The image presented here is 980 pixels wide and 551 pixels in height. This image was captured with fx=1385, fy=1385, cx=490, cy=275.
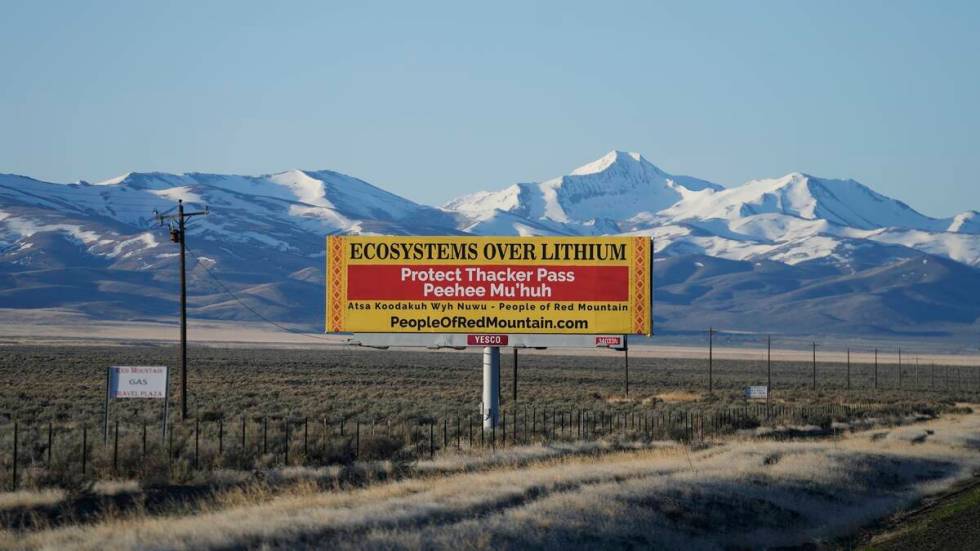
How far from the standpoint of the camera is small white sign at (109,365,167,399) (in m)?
29.8

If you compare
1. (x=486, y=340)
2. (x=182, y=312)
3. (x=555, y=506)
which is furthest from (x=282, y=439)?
(x=555, y=506)

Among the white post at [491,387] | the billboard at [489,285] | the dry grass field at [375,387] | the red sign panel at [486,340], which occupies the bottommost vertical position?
the dry grass field at [375,387]

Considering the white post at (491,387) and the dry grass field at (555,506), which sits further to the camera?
the white post at (491,387)

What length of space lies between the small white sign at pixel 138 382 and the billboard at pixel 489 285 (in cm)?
789

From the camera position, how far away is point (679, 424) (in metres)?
43.3

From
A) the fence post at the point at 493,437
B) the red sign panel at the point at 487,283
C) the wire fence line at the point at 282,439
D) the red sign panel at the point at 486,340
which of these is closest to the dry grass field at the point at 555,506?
the fence post at the point at 493,437

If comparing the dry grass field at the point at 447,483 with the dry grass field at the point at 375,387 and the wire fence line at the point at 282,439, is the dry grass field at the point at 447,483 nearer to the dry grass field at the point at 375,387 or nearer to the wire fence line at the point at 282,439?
the wire fence line at the point at 282,439

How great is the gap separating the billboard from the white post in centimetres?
106

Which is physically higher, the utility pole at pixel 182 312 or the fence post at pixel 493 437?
the utility pole at pixel 182 312

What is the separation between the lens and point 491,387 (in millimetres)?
38188

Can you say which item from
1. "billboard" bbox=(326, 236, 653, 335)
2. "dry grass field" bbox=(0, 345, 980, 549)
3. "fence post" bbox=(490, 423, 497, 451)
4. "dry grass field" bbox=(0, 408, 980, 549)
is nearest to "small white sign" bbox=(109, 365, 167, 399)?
"dry grass field" bbox=(0, 345, 980, 549)

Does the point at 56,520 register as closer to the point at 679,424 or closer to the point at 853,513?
the point at 853,513

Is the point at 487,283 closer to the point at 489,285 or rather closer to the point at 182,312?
the point at 489,285

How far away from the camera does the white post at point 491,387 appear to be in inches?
1487
